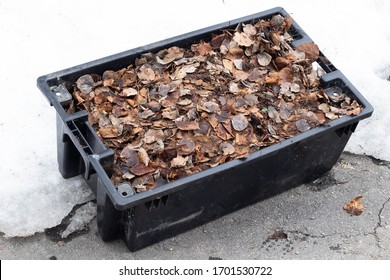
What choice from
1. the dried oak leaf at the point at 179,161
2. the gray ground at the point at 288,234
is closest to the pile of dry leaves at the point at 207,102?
the dried oak leaf at the point at 179,161

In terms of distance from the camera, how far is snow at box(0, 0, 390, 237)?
3.74 m

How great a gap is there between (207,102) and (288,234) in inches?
25.7

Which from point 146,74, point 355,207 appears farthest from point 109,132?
point 355,207

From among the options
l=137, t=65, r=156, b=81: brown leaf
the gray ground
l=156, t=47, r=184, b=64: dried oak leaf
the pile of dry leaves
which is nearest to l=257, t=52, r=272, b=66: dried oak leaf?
the pile of dry leaves

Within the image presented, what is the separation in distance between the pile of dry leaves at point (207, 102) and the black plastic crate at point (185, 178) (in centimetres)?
5

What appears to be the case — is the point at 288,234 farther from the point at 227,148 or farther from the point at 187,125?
the point at 187,125

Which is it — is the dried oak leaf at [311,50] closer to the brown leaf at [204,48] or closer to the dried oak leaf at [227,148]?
the brown leaf at [204,48]

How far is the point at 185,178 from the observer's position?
3297 millimetres

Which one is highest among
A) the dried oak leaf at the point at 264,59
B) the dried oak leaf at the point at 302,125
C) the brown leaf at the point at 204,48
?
the dried oak leaf at the point at 264,59

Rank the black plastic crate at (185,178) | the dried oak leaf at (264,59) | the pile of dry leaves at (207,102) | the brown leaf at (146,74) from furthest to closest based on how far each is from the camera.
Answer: the dried oak leaf at (264,59) < the brown leaf at (146,74) < the pile of dry leaves at (207,102) < the black plastic crate at (185,178)

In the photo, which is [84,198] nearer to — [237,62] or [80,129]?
[80,129]

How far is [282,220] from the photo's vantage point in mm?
3766

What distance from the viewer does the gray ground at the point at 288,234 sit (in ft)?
11.8

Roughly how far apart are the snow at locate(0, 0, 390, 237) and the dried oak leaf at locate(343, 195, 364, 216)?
0.29 metres
